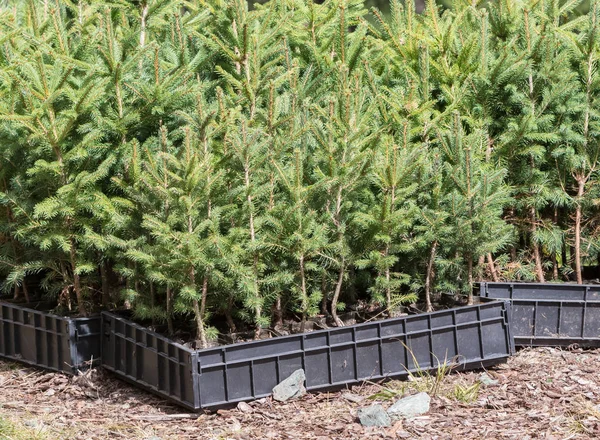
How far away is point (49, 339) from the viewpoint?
5.88 m

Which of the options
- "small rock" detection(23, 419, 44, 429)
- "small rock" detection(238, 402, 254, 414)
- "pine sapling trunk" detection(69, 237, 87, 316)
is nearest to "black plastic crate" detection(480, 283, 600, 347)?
"small rock" detection(238, 402, 254, 414)

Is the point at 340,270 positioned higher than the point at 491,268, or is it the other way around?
the point at 340,270

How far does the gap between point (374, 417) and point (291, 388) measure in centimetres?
61

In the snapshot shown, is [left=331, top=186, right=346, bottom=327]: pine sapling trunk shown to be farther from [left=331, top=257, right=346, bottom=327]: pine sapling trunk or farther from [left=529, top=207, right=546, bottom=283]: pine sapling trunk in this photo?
[left=529, top=207, right=546, bottom=283]: pine sapling trunk

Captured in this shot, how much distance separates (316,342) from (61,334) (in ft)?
5.79

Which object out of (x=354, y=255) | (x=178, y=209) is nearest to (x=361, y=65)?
(x=354, y=255)

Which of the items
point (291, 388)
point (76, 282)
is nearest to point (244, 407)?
point (291, 388)

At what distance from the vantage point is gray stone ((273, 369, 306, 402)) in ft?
16.6

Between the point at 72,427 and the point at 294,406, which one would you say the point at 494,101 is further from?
the point at 72,427

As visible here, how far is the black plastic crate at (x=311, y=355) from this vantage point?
496cm

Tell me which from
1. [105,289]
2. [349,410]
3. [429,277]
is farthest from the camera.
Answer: [105,289]

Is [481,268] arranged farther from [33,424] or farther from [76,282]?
[33,424]

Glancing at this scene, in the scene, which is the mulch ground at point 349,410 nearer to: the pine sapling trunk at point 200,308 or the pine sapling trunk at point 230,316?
the pine sapling trunk at point 200,308

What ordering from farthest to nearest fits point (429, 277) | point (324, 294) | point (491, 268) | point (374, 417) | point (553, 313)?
point (491, 268) < point (553, 313) < point (429, 277) < point (324, 294) < point (374, 417)
